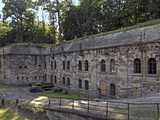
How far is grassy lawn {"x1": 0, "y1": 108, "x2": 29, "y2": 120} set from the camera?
25.1 meters

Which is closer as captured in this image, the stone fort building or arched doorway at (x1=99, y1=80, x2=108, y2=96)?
the stone fort building

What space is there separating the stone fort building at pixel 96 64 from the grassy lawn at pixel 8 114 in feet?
31.5

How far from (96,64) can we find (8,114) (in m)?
11.5

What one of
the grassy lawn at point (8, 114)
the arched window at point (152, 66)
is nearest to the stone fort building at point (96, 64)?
the arched window at point (152, 66)

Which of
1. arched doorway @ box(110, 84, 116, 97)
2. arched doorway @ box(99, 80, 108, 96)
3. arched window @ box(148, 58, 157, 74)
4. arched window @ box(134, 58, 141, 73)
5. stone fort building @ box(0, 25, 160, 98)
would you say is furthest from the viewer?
arched doorway @ box(99, 80, 108, 96)

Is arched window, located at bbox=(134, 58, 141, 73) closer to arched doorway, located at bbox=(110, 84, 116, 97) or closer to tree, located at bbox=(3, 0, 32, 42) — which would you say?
arched doorway, located at bbox=(110, 84, 116, 97)

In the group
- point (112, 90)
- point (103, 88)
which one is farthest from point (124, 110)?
point (103, 88)

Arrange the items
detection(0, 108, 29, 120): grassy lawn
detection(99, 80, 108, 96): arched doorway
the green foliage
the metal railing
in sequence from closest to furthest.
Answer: the metal railing, detection(0, 108, 29, 120): grassy lawn, detection(99, 80, 108, 96): arched doorway, the green foliage

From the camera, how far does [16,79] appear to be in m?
46.9

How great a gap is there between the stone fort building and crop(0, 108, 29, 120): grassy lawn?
9.59 metres

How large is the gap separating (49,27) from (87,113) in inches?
1907

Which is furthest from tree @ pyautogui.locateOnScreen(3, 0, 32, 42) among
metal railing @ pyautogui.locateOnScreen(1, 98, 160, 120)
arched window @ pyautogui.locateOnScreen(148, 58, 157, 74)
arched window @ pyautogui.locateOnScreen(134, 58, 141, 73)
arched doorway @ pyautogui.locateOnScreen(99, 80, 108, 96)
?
metal railing @ pyautogui.locateOnScreen(1, 98, 160, 120)

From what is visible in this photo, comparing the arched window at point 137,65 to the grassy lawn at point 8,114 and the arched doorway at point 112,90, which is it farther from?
the grassy lawn at point 8,114

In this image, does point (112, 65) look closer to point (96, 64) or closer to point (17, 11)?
point (96, 64)
